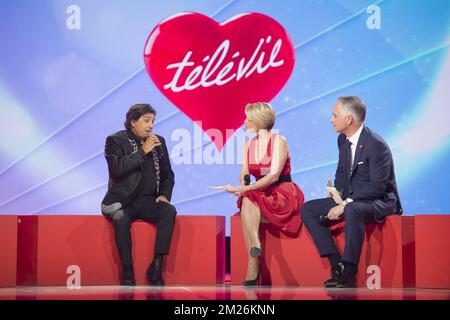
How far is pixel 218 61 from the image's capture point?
7258 mm

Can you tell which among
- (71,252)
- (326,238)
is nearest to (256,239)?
(326,238)

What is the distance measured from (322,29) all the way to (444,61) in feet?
3.62

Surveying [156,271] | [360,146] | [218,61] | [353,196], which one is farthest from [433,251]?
[218,61]

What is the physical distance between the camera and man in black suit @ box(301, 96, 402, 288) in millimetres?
5352

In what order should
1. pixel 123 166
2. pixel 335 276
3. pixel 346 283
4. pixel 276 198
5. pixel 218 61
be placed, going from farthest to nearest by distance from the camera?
pixel 218 61 < pixel 123 166 < pixel 276 198 < pixel 335 276 < pixel 346 283

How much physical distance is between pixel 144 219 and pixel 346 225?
4.75ft

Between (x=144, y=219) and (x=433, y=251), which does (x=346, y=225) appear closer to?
(x=433, y=251)

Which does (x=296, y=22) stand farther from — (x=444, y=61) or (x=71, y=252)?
(x=71, y=252)

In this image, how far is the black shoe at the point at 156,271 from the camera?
5.71 meters

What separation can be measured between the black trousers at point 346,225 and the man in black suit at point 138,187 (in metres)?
0.96

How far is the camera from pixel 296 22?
23.7 ft

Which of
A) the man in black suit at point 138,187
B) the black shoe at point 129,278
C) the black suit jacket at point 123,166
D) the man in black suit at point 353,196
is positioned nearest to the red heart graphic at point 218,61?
the man in black suit at point 138,187

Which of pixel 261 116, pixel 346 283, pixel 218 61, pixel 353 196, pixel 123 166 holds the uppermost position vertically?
pixel 218 61
